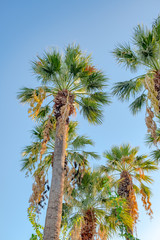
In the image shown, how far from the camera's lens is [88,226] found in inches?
386

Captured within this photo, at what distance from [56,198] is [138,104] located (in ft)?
18.3

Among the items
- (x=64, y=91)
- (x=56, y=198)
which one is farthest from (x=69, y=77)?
(x=56, y=198)

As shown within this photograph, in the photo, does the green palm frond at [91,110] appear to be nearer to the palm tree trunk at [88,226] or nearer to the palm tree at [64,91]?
the palm tree at [64,91]

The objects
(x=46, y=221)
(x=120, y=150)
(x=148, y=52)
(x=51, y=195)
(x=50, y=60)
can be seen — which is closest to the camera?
(x=46, y=221)

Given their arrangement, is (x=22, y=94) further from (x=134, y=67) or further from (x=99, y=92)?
(x=134, y=67)

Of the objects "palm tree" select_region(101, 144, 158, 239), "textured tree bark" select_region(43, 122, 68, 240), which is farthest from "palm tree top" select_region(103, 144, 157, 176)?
"textured tree bark" select_region(43, 122, 68, 240)

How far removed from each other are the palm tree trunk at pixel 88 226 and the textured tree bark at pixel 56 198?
309 cm

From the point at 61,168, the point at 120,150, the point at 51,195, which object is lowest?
the point at 51,195

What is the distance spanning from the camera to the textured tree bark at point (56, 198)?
20.1 ft

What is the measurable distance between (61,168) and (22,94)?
3.80 meters

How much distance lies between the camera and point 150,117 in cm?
725

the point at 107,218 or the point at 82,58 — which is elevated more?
the point at 82,58

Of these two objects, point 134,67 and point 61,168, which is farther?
point 134,67

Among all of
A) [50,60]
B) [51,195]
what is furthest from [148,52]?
[51,195]
